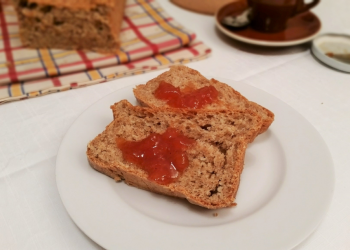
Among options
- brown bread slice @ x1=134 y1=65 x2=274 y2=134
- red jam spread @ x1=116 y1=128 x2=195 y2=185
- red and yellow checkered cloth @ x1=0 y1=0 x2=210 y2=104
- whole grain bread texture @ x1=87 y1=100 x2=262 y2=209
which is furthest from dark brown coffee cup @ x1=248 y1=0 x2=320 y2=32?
red jam spread @ x1=116 y1=128 x2=195 y2=185

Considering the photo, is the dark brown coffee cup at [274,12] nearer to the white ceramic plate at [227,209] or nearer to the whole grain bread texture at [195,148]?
the white ceramic plate at [227,209]

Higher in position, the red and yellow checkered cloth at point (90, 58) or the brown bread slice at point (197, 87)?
the brown bread slice at point (197, 87)

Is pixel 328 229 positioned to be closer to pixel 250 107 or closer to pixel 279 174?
pixel 279 174

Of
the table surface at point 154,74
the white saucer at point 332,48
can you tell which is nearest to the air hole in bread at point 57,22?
the table surface at point 154,74

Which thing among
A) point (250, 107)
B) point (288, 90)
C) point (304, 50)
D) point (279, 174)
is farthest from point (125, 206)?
point (304, 50)

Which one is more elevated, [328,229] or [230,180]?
[230,180]

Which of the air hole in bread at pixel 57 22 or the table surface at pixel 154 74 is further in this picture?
the air hole in bread at pixel 57 22
